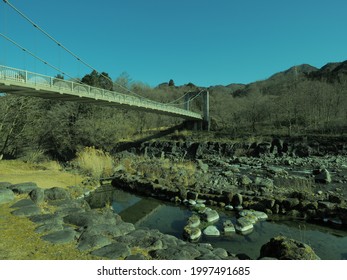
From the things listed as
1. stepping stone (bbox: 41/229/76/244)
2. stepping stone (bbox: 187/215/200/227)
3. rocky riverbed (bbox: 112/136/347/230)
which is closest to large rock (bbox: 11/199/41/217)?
stepping stone (bbox: 41/229/76/244)

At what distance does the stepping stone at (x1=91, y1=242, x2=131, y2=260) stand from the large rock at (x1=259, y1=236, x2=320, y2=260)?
95.4 inches

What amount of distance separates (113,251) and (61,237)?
1.03 meters

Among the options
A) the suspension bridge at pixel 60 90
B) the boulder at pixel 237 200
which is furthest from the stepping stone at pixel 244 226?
the suspension bridge at pixel 60 90

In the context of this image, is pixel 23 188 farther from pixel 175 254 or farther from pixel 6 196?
pixel 175 254

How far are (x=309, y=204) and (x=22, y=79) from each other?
15883 millimetres

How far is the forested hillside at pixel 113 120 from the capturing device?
810 inches

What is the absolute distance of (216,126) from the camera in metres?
46.3

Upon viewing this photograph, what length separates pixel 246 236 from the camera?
25.9 ft

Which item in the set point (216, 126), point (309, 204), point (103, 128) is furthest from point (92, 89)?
point (216, 126)

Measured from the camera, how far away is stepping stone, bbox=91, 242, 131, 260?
14.8ft

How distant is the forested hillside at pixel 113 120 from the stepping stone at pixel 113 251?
54.1 ft

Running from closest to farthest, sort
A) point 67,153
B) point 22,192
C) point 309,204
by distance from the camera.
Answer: point 22,192 < point 309,204 < point 67,153

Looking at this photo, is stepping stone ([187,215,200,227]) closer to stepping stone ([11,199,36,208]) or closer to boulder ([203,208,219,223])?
boulder ([203,208,219,223])

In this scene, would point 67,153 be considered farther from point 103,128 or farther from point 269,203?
point 269,203
